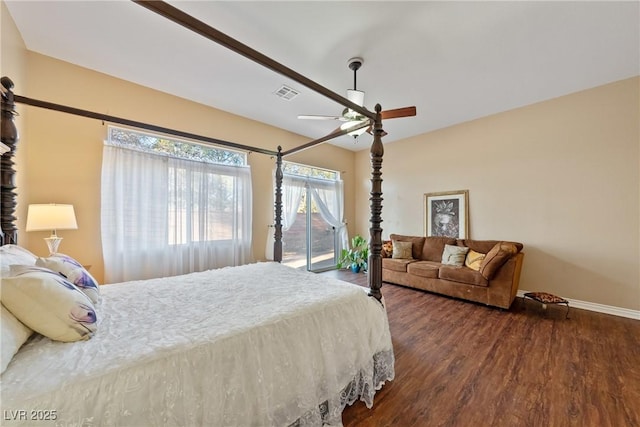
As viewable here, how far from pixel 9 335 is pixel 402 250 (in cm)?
484

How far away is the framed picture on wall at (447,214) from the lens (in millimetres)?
4555

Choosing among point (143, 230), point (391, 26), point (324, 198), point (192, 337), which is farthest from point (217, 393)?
point (324, 198)

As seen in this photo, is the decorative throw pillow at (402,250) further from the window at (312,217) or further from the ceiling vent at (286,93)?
the ceiling vent at (286,93)

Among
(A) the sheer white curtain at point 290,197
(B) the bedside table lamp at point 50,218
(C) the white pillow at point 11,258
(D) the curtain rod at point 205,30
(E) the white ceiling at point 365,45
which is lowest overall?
(C) the white pillow at point 11,258

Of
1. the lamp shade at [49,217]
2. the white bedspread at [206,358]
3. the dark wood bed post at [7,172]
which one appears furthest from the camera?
the lamp shade at [49,217]

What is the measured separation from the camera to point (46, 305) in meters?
1.08

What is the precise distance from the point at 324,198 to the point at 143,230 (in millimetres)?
3565

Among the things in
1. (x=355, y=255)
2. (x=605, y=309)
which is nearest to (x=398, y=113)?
(x=355, y=255)

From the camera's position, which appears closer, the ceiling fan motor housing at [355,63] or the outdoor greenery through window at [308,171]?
the ceiling fan motor housing at [355,63]

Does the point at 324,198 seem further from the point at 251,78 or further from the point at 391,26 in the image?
the point at 391,26

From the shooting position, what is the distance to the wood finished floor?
5.31ft

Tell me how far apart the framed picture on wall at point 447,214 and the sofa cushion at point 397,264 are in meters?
0.91

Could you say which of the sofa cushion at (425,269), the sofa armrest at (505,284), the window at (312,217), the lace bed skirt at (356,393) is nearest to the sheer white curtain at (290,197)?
the window at (312,217)

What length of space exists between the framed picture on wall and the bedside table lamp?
540 cm
